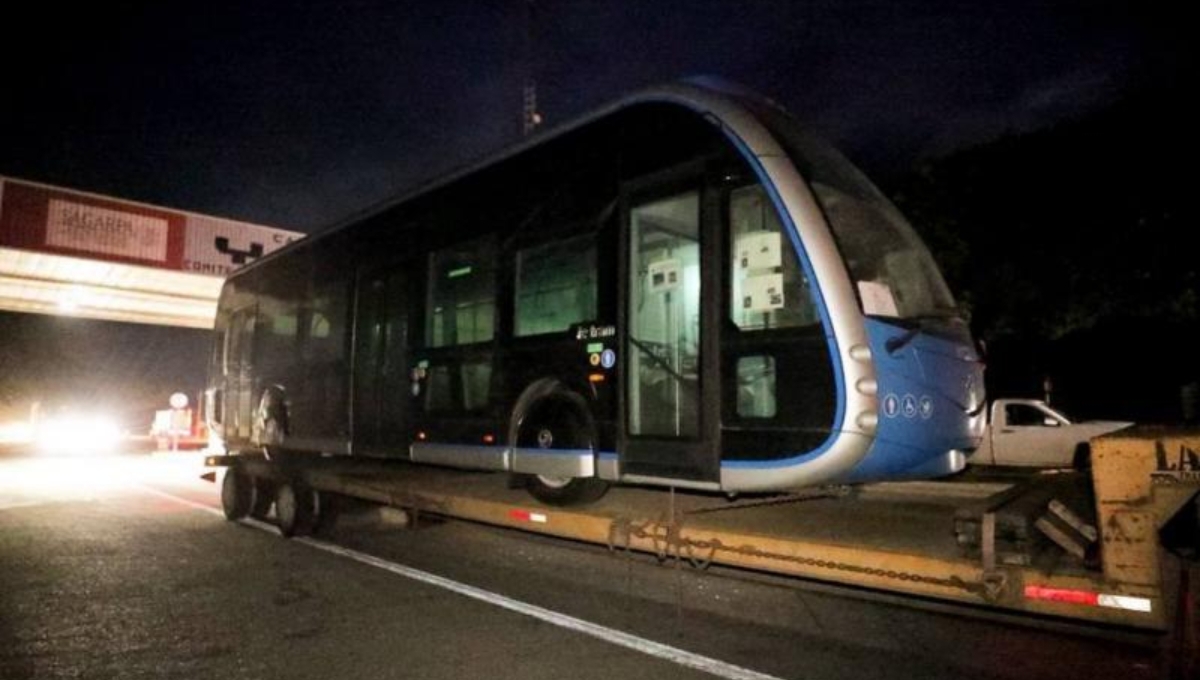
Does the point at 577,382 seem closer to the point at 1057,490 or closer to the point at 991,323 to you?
the point at 1057,490

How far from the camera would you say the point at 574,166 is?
688 centimetres

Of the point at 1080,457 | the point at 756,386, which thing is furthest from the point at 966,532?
the point at 1080,457

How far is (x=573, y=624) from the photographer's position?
5727mm

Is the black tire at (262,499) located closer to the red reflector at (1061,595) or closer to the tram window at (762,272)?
the tram window at (762,272)

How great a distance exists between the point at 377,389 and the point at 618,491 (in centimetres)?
317

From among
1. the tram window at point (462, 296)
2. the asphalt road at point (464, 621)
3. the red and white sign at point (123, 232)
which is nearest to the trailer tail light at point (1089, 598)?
the asphalt road at point (464, 621)

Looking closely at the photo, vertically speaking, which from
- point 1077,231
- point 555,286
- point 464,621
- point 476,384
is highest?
point 1077,231

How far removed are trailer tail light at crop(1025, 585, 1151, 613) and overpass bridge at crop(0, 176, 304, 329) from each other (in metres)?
20.4

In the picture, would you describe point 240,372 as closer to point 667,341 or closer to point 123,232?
point 667,341

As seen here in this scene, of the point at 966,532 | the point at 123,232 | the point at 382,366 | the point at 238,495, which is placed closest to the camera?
the point at 966,532

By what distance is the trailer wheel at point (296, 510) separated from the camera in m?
9.59

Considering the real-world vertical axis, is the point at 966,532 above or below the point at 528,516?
above

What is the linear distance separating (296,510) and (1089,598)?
8.30 m

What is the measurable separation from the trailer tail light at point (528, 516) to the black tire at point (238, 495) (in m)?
6.14
